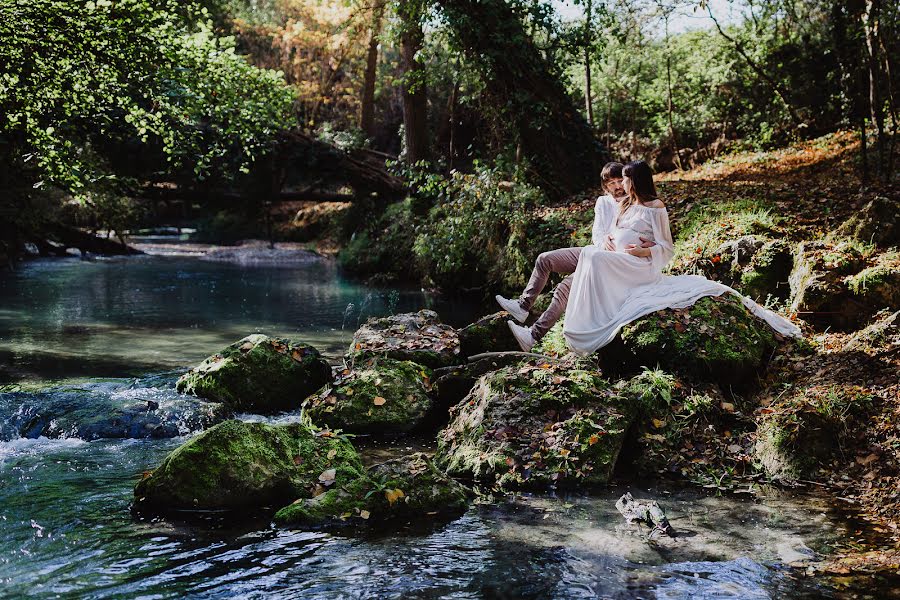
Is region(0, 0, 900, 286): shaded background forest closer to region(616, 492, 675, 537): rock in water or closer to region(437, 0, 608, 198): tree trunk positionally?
region(437, 0, 608, 198): tree trunk

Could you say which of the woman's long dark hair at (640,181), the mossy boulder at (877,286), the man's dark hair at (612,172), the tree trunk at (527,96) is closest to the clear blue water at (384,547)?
the mossy boulder at (877,286)

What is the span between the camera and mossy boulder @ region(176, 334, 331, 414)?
835 cm

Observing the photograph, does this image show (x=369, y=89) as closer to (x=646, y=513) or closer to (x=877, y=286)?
(x=877, y=286)

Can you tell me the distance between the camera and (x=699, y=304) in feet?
24.5

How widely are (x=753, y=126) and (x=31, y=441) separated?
2068 cm

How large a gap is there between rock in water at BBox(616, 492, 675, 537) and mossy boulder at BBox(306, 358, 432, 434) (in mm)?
2729

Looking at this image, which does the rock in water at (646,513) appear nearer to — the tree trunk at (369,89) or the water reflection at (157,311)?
the water reflection at (157,311)

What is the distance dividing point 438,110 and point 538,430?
28.4 metres

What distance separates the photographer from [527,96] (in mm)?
16641

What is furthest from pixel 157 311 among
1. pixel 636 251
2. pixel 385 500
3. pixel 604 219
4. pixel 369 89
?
pixel 369 89

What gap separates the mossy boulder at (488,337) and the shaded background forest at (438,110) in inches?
187

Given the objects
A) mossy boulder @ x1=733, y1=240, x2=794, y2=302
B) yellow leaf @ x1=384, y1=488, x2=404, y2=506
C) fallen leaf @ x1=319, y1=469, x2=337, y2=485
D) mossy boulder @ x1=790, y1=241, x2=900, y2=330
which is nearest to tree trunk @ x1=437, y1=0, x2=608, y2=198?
mossy boulder @ x1=733, y1=240, x2=794, y2=302

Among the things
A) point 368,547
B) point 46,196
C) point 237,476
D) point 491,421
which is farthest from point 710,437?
point 46,196

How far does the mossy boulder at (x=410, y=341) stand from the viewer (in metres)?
8.56
